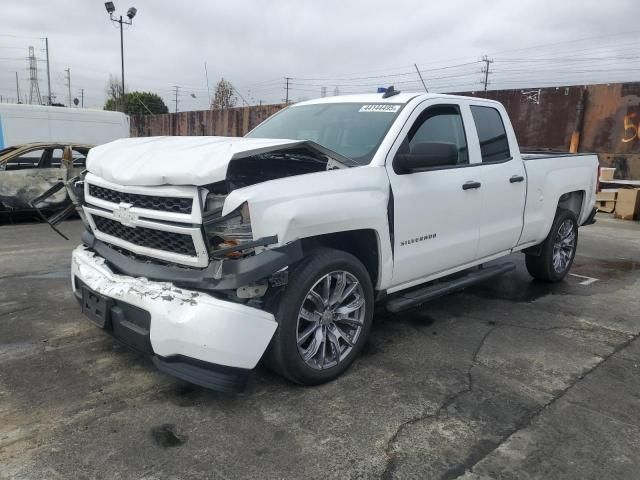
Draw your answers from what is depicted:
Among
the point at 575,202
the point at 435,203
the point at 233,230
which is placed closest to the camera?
the point at 233,230

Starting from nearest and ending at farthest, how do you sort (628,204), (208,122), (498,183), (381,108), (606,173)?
(381,108), (498,183), (628,204), (606,173), (208,122)

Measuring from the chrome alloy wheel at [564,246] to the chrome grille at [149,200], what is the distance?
4408 mm

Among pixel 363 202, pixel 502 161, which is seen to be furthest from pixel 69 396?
pixel 502 161

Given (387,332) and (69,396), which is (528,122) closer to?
(387,332)

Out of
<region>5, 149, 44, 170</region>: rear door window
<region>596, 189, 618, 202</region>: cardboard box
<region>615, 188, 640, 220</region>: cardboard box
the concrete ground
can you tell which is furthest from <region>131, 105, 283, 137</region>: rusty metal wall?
the concrete ground

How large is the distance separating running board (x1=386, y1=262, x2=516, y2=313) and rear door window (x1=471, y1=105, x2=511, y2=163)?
3.26 feet

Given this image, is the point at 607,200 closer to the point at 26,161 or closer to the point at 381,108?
the point at 381,108

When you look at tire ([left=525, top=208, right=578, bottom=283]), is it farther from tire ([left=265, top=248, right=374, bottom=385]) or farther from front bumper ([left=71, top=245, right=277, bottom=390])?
front bumper ([left=71, top=245, right=277, bottom=390])

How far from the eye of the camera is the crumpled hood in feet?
9.39

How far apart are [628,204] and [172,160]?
1133cm

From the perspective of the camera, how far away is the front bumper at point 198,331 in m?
2.80

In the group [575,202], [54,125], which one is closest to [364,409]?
[575,202]

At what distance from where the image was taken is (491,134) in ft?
15.9

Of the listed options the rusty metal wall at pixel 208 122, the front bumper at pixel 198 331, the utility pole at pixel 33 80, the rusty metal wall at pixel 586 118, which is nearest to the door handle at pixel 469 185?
the front bumper at pixel 198 331
